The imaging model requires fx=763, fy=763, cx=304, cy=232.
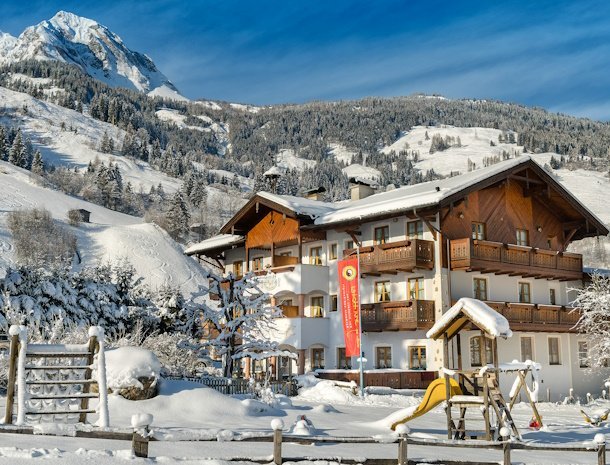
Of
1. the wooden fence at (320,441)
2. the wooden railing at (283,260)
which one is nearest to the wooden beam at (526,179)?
the wooden railing at (283,260)

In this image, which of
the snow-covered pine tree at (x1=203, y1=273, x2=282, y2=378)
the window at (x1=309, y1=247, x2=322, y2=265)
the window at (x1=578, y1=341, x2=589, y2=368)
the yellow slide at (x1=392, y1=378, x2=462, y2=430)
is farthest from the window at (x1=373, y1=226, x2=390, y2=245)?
the yellow slide at (x1=392, y1=378, x2=462, y2=430)

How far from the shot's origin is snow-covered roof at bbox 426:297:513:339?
1739cm

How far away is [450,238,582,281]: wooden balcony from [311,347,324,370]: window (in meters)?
8.80

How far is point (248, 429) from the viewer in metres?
16.5

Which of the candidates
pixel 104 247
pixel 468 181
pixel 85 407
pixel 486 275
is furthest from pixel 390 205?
pixel 104 247

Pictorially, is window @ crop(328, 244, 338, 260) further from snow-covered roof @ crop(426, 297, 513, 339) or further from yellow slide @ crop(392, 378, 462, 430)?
yellow slide @ crop(392, 378, 462, 430)

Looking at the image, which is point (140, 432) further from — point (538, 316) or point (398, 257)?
point (538, 316)

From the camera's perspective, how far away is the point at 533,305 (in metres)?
36.1

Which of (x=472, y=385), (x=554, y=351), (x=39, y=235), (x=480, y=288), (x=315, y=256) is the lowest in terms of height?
(x=472, y=385)

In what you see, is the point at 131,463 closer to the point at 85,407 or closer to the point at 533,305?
the point at 85,407

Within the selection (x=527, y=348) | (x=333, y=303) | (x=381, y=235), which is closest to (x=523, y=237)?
(x=527, y=348)

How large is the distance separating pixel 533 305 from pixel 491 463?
964 inches

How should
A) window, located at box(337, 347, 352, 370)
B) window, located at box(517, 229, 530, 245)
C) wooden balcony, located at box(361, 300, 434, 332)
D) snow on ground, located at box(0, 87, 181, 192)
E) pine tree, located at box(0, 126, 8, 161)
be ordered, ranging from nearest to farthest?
wooden balcony, located at box(361, 300, 434, 332)
window, located at box(337, 347, 352, 370)
window, located at box(517, 229, 530, 245)
pine tree, located at box(0, 126, 8, 161)
snow on ground, located at box(0, 87, 181, 192)

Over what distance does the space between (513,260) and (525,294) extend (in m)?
3.32
